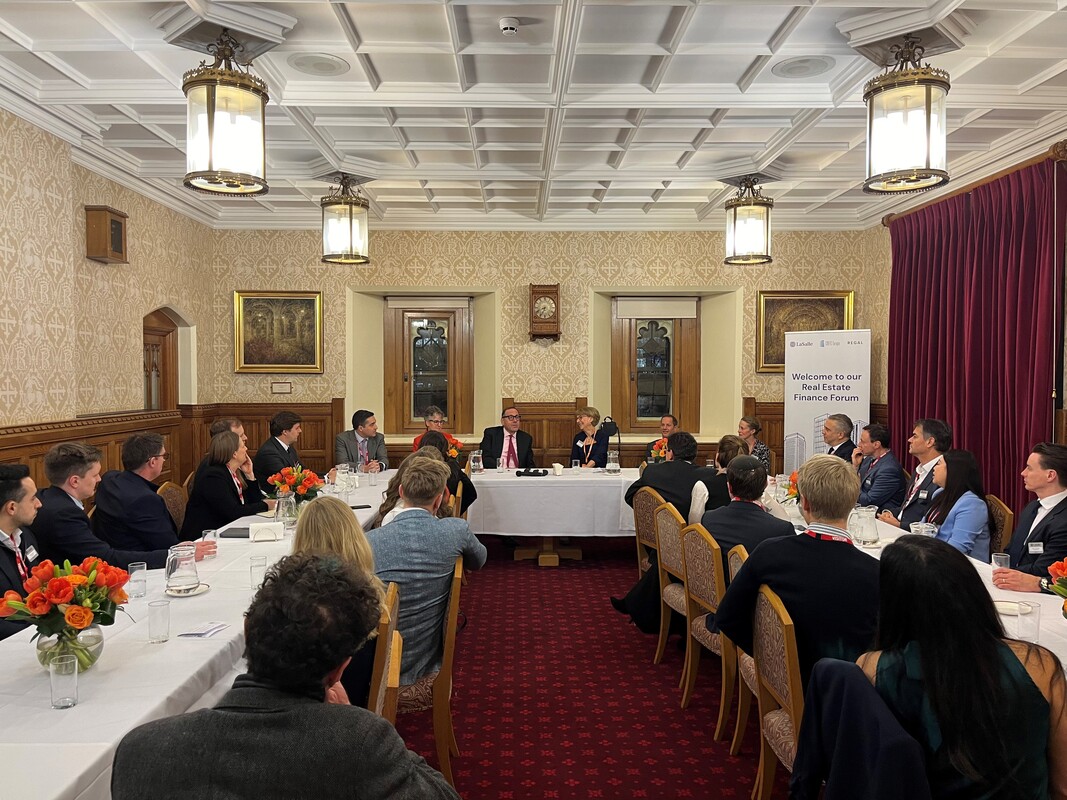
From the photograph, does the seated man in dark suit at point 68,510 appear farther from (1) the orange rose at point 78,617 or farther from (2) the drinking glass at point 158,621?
(1) the orange rose at point 78,617

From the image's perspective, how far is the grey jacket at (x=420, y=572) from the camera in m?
3.21

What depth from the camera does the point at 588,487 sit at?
23.4 ft

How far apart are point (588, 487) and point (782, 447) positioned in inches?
146

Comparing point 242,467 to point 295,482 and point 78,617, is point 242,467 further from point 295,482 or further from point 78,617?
point 78,617

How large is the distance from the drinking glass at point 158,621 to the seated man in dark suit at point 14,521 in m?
0.79

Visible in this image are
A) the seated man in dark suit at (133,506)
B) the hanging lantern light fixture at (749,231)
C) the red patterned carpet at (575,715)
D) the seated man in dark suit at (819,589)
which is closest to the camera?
the seated man in dark suit at (819,589)

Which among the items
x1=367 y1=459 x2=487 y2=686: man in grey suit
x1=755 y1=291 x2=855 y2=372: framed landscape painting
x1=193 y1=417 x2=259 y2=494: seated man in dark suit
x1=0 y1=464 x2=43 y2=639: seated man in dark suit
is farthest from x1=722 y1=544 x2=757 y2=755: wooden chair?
x1=755 y1=291 x2=855 y2=372: framed landscape painting

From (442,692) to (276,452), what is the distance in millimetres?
3495

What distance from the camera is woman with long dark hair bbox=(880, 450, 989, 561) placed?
4.20 meters

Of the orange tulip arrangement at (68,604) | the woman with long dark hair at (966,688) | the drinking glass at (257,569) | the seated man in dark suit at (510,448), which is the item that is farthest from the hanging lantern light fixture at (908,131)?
the seated man in dark suit at (510,448)

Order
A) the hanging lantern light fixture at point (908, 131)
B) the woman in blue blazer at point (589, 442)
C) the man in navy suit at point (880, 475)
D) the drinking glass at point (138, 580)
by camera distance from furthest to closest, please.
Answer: the woman in blue blazer at point (589, 442) < the man in navy suit at point (880, 475) < the hanging lantern light fixture at point (908, 131) < the drinking glass at point (138, 580)

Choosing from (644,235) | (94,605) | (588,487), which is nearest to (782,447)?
(644,235)

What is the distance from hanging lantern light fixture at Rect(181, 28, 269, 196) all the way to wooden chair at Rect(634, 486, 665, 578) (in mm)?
2962

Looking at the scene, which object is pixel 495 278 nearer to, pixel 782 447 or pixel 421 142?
pixel 421 142
